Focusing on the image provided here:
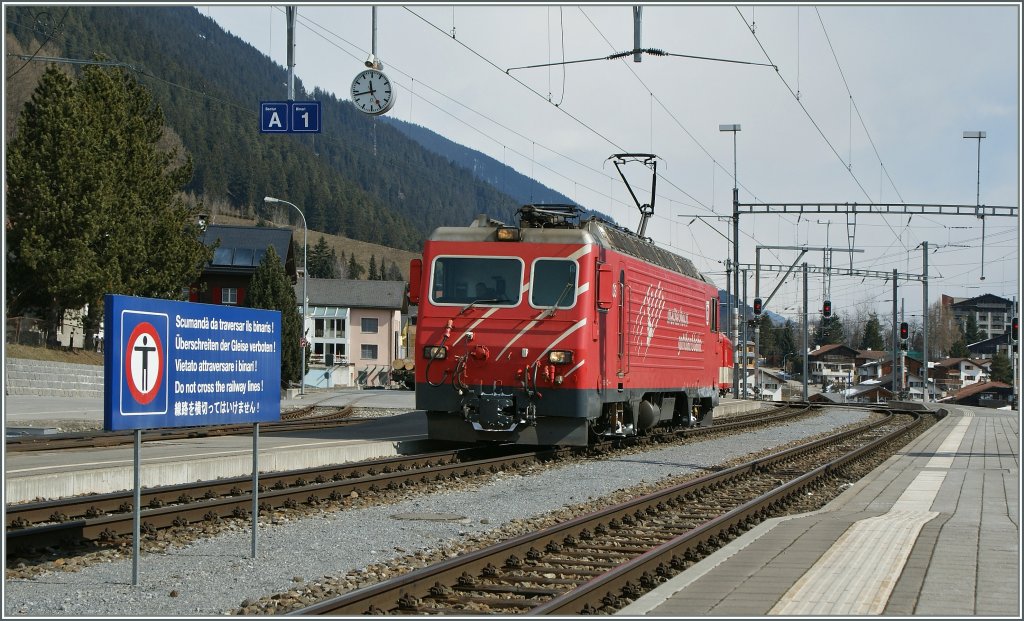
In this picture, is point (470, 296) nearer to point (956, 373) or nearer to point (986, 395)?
point (986, 395)

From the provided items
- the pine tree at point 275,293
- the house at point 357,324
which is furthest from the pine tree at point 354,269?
the pine tree at point 275,293

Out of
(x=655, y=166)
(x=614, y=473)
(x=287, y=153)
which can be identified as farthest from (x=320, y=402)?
(x=287, y=153)

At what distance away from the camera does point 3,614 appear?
6.48 m

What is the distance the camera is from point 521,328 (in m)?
16.2

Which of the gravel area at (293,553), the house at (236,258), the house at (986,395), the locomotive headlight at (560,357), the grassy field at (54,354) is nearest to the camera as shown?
the gravel area at (293,553)

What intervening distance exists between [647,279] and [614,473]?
4.74 meters

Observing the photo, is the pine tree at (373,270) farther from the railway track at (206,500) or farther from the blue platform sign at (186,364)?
the blue platform sign at (186,364)

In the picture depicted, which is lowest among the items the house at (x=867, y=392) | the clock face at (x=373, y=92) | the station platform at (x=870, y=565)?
the house at (x=867, y=392)

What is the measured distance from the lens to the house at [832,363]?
148 m

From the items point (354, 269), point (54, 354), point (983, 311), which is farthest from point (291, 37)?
point (983, 311)

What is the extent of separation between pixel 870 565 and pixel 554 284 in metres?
8.97

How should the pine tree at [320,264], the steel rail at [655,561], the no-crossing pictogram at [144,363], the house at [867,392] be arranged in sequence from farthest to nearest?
1. the pine tree at [320,264]
2. the house at [867,392]
3. the no-crossing pictogram at [144,363]
4. the steel rail at [655,561]

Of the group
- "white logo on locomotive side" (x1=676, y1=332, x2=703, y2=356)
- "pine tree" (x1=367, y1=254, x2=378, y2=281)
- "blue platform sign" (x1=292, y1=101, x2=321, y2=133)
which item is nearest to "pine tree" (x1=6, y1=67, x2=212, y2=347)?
"blue platform sign" (x1=292, y1=101, x2=321, y2=133)

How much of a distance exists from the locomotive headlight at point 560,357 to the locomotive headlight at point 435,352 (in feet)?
5.21
